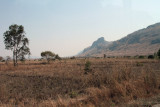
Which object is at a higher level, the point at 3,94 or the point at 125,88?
the point at 125,88

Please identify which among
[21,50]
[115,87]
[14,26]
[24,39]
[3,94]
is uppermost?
[14,26]

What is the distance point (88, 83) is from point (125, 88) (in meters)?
3.78

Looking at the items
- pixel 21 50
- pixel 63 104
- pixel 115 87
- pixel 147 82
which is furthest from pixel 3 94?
pixel 21 50

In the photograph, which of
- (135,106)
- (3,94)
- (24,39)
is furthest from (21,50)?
(135,106)

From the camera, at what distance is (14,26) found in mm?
30781

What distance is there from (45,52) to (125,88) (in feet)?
154

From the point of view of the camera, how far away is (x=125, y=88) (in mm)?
6059

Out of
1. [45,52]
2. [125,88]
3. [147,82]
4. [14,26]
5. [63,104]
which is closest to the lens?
[63,104]

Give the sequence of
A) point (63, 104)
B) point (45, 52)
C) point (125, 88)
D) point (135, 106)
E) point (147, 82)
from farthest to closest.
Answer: point (45, 52) → point (147, 82) → point (125, 88) → point (63, 104) → point (135, 106)

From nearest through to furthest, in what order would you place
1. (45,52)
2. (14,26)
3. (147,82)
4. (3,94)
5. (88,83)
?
1. (147,82)
2. (3,94)
3. (88,83)
4. (14,26)
5. (45,52)

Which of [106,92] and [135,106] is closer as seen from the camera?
[135,106]

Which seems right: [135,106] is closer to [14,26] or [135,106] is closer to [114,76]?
[114,76]

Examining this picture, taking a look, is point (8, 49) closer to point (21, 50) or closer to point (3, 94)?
point (21, 50)

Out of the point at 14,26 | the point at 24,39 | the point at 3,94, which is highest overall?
the point at 14,26
